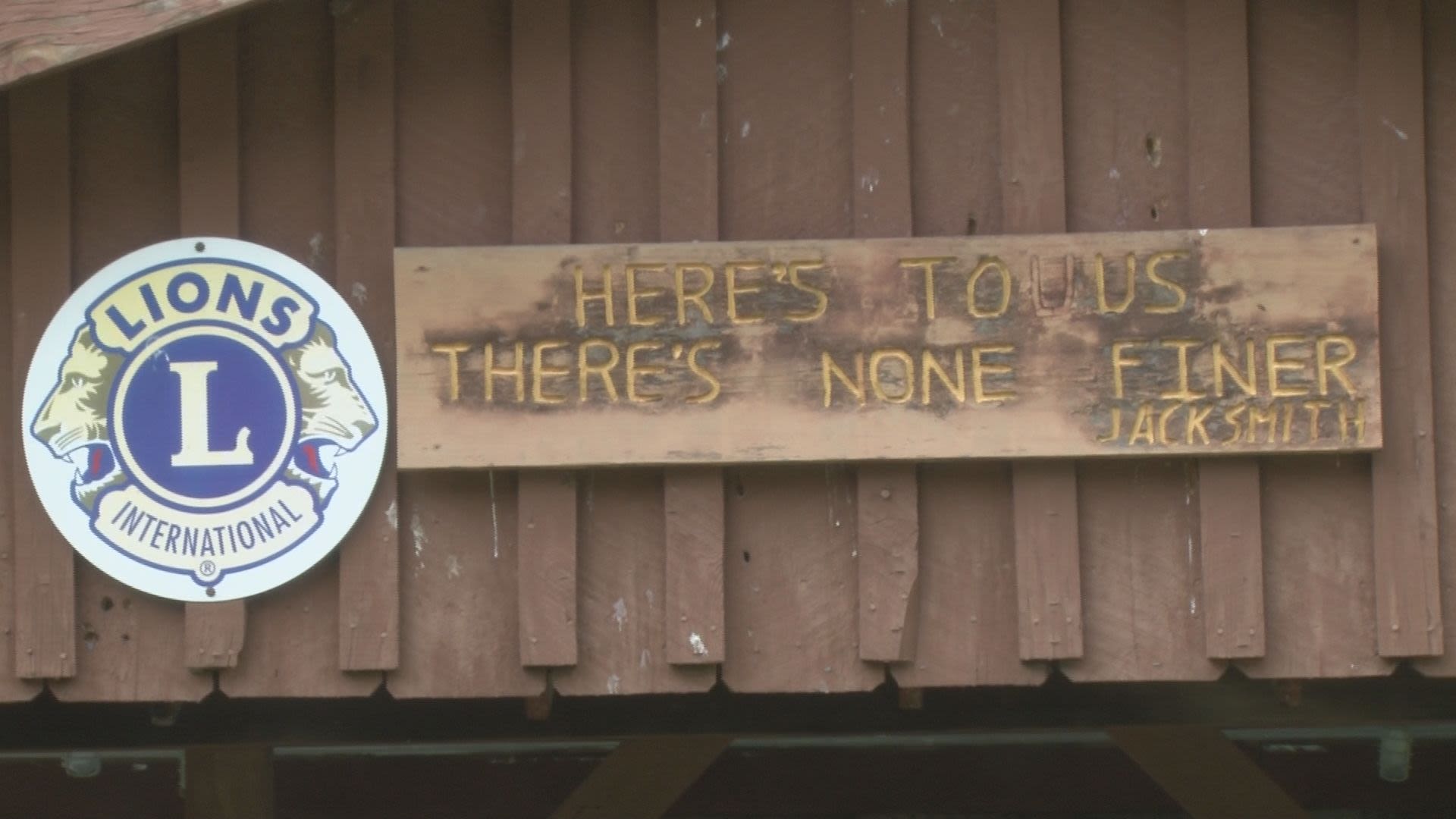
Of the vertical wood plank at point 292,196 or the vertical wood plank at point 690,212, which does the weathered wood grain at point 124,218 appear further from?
the vertical wood plank at point 690,212

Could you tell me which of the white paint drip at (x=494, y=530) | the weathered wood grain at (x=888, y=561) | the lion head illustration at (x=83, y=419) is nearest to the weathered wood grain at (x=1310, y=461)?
the weathered wood grain at (x=888, y=561)

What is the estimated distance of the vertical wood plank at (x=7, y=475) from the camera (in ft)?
11.5

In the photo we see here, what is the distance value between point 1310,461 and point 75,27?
2.43 m

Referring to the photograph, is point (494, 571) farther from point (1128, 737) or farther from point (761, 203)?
point (1128, 737)

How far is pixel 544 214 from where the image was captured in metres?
3.53

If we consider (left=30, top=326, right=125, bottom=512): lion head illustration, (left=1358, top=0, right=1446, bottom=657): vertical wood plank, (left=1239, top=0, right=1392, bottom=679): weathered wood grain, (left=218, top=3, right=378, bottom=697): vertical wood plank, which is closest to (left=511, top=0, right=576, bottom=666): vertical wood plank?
(left=218, top=3, right=378, bottom=697): vertical wood plank

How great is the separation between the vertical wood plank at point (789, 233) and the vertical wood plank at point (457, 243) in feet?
1.42

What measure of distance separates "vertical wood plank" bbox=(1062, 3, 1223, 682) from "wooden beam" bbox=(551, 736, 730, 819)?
1.39m

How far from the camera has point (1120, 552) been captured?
11.3 ft

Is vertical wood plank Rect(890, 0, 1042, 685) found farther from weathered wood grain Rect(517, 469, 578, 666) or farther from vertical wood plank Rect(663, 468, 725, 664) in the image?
weathered wood grain Rect(517, 469, 578, 666)

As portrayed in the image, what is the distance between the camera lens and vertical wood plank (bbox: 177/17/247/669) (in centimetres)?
354

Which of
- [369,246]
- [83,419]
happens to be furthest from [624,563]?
[83,419]

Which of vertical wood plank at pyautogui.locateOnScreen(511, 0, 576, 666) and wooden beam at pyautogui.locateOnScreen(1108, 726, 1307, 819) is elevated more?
vertical wood plank at pyautogui.locateOnScreen(511, 0, 576, 666)

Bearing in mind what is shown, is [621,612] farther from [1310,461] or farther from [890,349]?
[1310,461]
